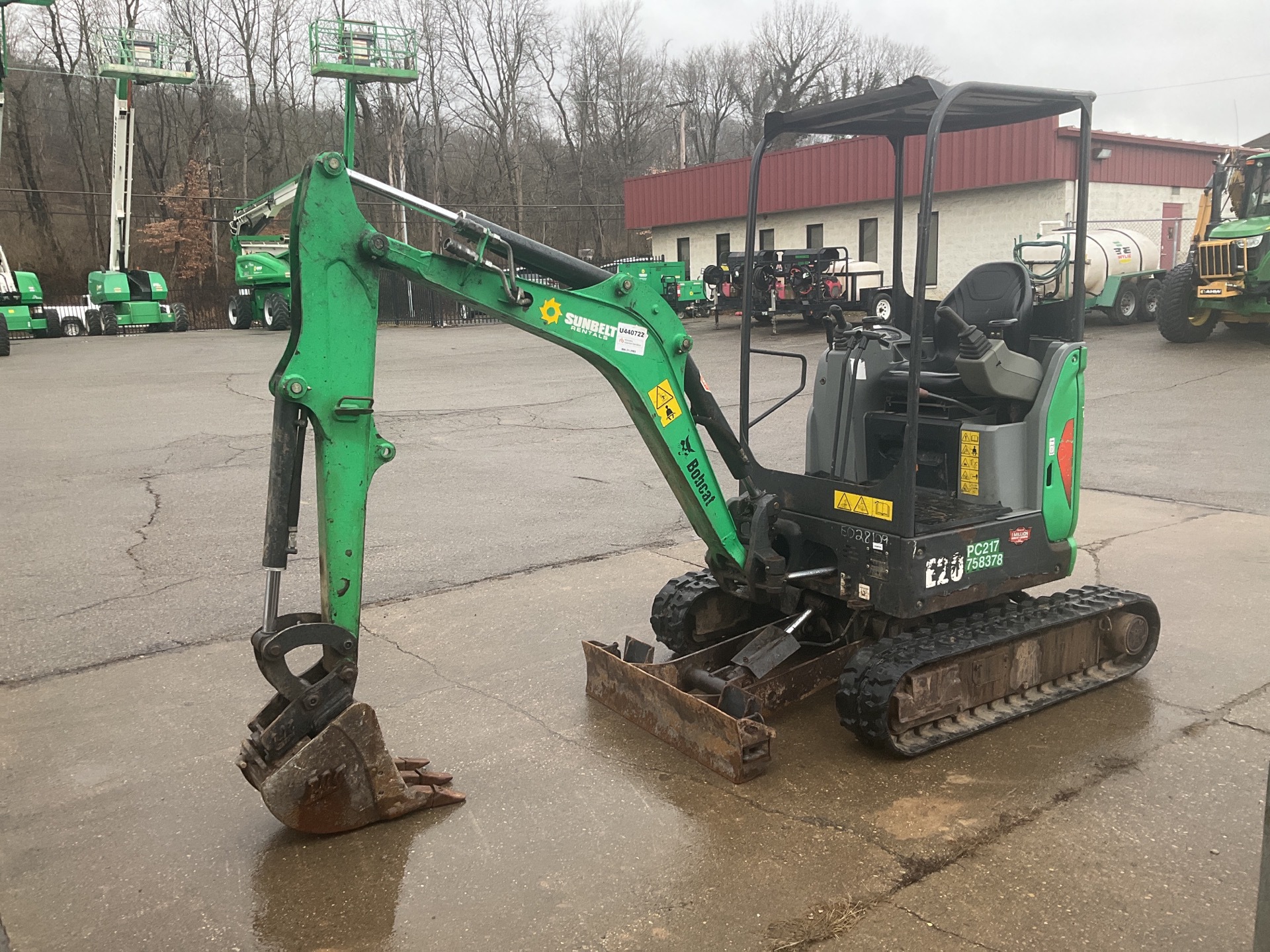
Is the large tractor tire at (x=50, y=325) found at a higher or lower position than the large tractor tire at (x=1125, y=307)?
lower

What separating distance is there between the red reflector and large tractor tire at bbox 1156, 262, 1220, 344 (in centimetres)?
1601

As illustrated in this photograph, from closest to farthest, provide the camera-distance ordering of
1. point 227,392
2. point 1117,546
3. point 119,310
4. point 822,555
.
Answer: point 822,555
point 1117,546
point 227,392
point 119,310

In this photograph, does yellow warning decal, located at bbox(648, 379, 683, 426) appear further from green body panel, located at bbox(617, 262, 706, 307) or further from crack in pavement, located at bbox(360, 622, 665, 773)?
green body panel, located at bbox(617, 262, 706, 307)

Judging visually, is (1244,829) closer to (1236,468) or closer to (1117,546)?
(1117,546)

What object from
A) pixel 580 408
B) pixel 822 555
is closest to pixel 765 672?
pixel 822 555

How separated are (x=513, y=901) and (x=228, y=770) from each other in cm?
162

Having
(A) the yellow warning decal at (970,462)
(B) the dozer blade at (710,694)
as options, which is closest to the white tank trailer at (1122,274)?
(A) the yellow warning decal at (970,462)

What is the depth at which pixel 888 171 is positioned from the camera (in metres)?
27.0

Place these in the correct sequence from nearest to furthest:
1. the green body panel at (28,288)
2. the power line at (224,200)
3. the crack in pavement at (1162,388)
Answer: the crack in pavement at (1162,388) < the green body panel at (28,288) < the power line at (224,200)

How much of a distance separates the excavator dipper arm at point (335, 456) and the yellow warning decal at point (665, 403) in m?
0.53

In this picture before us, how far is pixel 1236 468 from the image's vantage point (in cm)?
981

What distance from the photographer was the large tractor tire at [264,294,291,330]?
30.8 meters

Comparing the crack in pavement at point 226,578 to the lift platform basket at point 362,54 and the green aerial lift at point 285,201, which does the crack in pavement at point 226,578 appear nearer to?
the green aerial lift at point 285,201

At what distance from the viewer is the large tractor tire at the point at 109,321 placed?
30.3 meters
